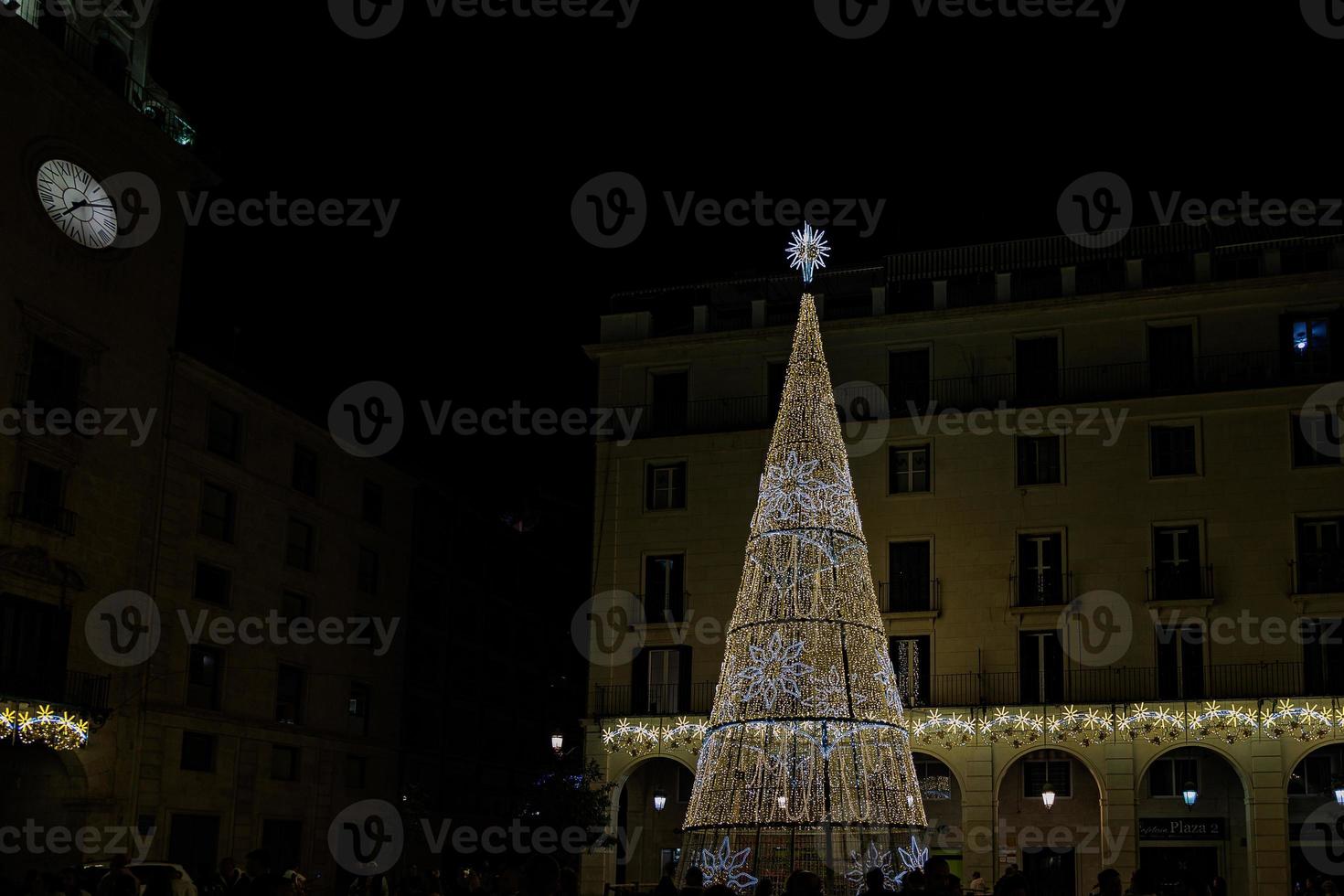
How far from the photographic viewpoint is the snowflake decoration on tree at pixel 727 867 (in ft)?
89.0

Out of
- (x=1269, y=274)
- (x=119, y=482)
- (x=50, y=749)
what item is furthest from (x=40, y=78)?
(x=1269, y=274)

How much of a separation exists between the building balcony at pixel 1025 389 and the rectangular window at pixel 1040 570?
3.68 m

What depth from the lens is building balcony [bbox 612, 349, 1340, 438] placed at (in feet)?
122

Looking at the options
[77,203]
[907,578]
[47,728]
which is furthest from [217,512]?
[907,578]

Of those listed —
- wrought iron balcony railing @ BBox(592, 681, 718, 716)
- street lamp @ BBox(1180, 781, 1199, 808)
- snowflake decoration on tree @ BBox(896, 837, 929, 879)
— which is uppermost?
wrought iron balcony railing @ BBox(592, 681, 718, 716)

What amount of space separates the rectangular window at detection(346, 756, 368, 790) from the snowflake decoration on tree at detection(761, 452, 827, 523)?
79.6 feet

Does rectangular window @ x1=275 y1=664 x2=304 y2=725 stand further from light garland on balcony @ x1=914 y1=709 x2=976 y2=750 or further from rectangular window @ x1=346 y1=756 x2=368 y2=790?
light garland on balcony @ x1=914 y1=709 x2=976 y2=750

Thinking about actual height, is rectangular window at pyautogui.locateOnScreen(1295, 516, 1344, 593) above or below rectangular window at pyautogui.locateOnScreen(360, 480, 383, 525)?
below

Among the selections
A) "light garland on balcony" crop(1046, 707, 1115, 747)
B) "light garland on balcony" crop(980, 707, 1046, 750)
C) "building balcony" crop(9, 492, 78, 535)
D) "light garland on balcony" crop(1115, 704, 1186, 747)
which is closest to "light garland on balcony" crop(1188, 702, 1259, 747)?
"light garland on balcony" crop(1115, 704, 1186, 747)

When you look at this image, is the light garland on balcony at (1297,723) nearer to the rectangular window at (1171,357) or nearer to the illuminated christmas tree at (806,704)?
the rectangular window at (1171,357)

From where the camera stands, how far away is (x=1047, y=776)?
125ft

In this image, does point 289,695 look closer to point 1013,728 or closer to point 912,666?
point 912,666

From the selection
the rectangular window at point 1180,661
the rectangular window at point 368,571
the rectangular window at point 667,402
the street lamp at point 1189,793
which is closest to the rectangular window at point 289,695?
the rectangular window at point 368,571

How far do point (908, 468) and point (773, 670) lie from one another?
13.7 metres
